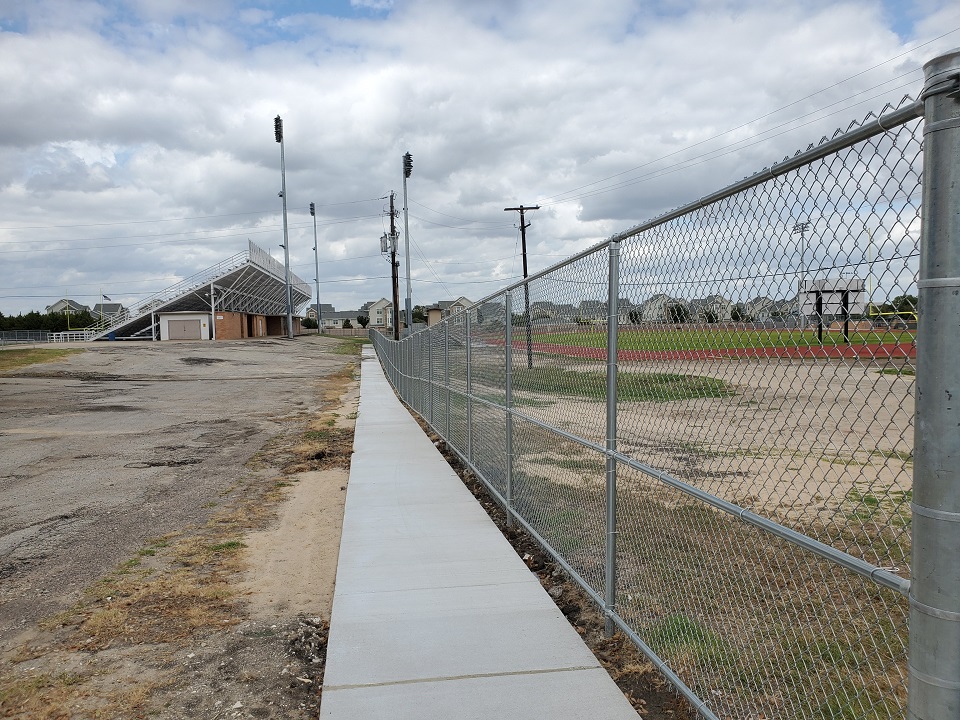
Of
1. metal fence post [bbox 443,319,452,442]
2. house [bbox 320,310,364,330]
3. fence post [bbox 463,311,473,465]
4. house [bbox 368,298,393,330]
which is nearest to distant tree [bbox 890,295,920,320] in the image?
fence post [bbox 463,311,473,465]

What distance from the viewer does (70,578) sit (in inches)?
242

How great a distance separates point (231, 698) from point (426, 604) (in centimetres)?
144

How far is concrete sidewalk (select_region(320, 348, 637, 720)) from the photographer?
3846 millimetres

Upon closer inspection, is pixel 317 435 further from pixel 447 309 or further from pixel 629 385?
pixel 629 385

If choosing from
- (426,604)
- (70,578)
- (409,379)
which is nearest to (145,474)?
(70,578)

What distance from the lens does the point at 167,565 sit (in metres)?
6.41

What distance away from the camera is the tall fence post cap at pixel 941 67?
72.1 inches

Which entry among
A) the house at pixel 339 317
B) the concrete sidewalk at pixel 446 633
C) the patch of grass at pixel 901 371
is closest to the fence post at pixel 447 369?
the concrete sidewalk at pixel 446 633

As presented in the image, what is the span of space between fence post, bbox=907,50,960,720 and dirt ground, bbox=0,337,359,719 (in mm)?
2994

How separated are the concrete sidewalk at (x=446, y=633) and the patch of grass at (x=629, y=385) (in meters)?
1.37

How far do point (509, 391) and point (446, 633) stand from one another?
2.58 m

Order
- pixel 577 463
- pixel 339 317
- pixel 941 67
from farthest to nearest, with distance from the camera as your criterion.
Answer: pixel 339 317
pixel 577 463
pixel 941 67

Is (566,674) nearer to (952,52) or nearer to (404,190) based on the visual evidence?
(952,52)

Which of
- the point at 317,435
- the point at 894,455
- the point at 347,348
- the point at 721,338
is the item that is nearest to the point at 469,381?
the point at 317,435
